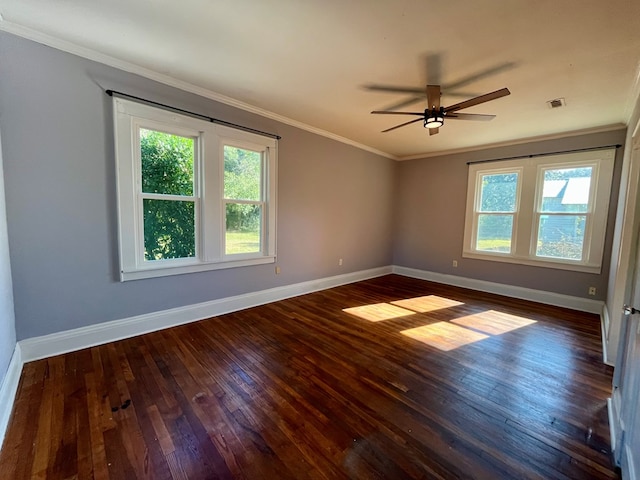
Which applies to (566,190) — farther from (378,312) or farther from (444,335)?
(378,312)

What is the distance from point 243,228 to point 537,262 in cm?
477

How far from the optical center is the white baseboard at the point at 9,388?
5.06ft

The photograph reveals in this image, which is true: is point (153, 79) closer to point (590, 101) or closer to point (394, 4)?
point (394, 4)

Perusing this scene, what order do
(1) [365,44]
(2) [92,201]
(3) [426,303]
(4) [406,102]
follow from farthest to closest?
(3) [426,303] → (4) [406,102] → (2) [92,201] → (1) [365,44]

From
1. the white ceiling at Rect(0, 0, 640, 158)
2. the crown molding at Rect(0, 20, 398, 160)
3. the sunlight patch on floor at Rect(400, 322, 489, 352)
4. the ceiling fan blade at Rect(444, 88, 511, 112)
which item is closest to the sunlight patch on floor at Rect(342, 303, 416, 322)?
the sunlight patch on floor at Rect(400, 322, 489, 352)

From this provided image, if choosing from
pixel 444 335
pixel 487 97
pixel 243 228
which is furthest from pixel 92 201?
pixel 444 335

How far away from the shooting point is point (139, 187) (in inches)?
106

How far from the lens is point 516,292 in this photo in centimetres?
452

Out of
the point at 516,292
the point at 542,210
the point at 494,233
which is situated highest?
the point at 542,210

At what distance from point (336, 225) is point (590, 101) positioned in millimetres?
3622

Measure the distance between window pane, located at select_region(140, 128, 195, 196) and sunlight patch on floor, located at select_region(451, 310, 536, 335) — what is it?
3.79m

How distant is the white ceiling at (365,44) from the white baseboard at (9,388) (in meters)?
2.57

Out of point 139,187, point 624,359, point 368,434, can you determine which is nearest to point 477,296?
point 624,359

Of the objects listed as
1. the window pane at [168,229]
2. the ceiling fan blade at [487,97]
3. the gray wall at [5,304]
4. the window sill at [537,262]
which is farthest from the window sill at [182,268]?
the window sill at [537,262]
